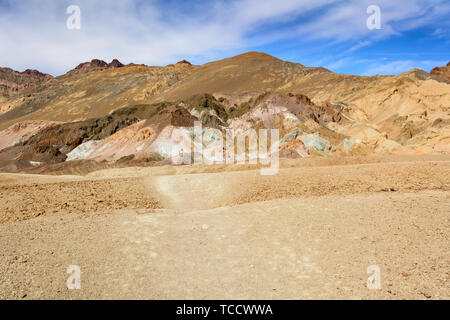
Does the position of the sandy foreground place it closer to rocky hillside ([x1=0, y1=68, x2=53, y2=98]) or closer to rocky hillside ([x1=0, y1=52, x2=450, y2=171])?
rocky hillside ([x1=0, y1=52, x2=450, y2=171])

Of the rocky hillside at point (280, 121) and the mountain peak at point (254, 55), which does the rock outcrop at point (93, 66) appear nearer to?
the mountain peak at point (254, 55)

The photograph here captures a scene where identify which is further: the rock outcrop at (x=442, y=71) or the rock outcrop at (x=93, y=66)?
the rock outcrop at (x=93, y=66)

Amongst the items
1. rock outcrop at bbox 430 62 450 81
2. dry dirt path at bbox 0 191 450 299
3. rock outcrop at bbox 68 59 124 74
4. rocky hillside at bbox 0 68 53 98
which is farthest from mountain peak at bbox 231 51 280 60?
dry dirt path at bbox 0 191 450 299

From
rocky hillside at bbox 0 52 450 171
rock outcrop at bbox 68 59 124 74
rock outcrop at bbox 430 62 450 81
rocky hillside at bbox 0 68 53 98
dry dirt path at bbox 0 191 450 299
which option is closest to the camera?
dry dirt path at bbox 0 191 450 299

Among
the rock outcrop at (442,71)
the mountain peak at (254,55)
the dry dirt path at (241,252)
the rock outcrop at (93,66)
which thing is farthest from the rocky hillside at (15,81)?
the rock outcrop at (442,71)

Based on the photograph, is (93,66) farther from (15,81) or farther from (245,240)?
(245,240)

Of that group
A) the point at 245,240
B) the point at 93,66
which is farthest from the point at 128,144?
the point at 93,66

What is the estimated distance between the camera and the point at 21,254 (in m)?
5.89

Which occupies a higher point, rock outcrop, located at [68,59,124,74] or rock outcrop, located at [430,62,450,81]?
rock outcrop, located at [68,59,124,74]

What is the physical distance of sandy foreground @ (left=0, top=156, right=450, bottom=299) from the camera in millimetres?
5207

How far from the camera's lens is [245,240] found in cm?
726

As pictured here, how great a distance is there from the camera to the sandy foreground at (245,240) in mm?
5207
